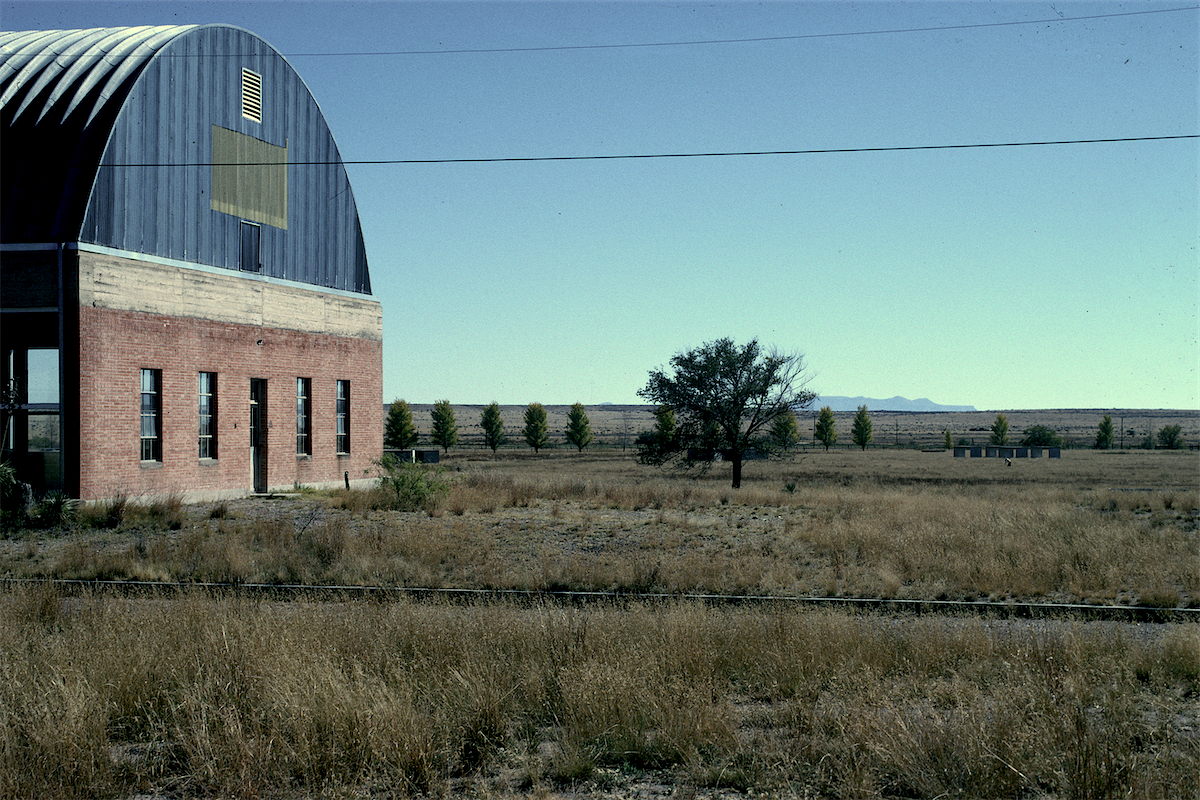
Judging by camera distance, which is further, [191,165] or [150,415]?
[191,165]

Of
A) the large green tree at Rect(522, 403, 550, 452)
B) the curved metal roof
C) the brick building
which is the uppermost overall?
the curved metal roof

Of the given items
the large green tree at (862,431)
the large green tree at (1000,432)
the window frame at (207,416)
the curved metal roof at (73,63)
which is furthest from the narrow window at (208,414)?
the large green tree at (1000,432)

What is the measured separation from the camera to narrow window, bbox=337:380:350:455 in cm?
3198

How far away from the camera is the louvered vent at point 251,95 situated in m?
27.4

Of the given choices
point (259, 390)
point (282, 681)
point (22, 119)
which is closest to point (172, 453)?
point (259, 390)

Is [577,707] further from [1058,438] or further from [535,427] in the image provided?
[1058,438]

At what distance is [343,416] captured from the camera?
105 feet

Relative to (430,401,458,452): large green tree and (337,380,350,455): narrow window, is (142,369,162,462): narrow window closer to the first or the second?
(337,380,350,455): narrow window

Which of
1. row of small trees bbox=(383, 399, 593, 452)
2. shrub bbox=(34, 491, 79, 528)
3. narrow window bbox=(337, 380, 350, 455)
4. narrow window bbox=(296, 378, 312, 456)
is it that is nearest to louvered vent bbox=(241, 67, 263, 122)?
narrow window bbox=(296, 378, 312, 456)

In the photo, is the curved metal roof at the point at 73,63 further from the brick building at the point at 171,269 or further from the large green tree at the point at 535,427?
the large green tree at the point at 535,427

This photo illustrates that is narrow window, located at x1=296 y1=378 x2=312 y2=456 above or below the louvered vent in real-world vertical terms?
below

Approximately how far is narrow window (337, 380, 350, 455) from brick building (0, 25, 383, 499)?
6cm

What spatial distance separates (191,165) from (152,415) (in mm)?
7092

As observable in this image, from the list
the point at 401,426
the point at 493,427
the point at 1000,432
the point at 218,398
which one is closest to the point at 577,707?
the point at 218,398
